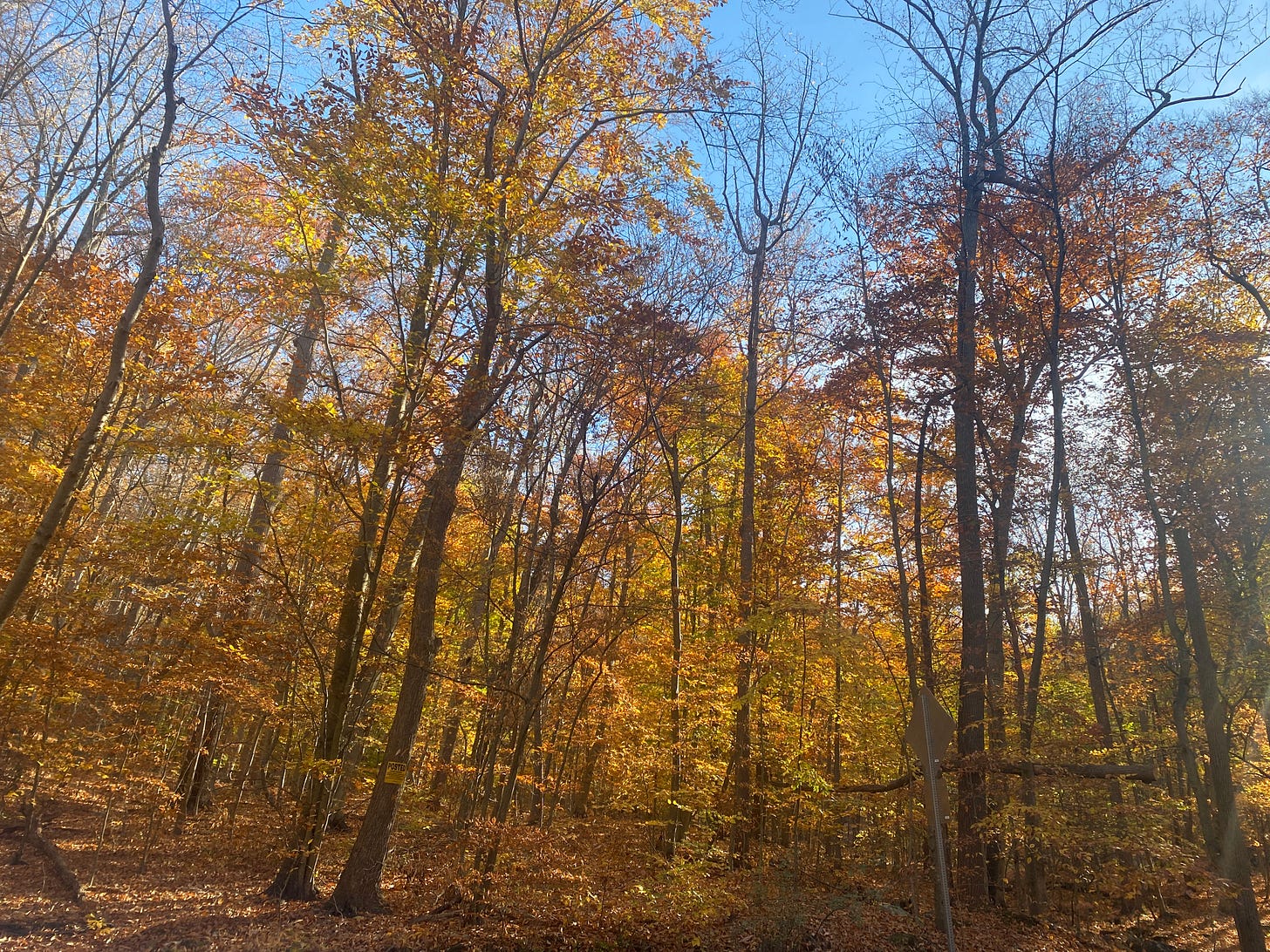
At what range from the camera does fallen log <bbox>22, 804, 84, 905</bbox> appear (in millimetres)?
8068

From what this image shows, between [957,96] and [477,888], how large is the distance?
15.6 m

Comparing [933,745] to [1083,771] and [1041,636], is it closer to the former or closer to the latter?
[1083,771]

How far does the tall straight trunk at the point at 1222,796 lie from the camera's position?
30.0ft

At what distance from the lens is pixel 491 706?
8.64m

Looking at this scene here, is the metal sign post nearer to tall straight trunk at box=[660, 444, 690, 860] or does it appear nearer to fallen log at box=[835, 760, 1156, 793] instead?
fallen log at box=[835, 760, 1156, 793]

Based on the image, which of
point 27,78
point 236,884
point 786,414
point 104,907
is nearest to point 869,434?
point 786,414

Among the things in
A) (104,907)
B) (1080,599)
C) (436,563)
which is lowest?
(104,907)

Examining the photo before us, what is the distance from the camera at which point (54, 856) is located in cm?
873

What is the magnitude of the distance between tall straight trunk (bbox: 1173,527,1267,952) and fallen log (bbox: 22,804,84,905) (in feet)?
47.6

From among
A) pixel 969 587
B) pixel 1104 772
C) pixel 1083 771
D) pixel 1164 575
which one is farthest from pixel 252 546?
pixel 1164 575

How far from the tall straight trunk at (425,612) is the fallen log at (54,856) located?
3055mm

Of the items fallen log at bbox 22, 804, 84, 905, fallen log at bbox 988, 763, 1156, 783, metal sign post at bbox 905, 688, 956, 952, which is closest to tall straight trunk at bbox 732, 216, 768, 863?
fallen log at bbox 988, 763, 1156, 783

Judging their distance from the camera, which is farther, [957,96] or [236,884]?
[957,96]

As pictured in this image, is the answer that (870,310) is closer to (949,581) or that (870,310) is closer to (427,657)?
(949,581)
